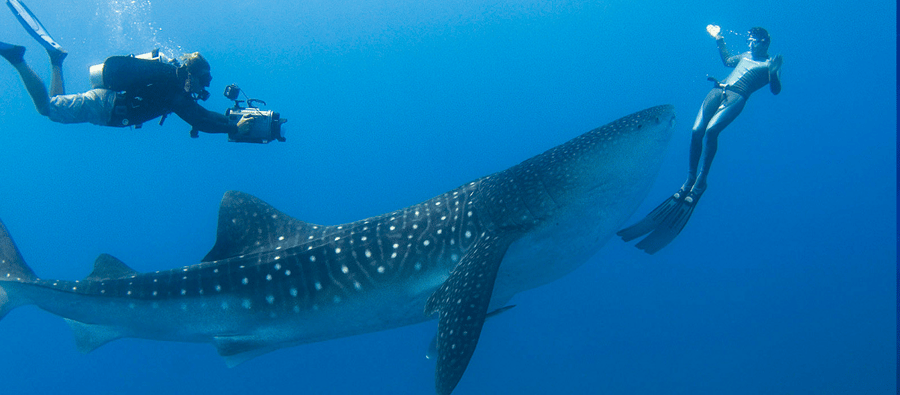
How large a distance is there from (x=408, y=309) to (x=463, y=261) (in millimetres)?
1051

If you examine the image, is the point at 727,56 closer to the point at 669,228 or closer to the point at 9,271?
the point at 669,228

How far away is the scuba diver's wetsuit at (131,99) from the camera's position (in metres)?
4.58

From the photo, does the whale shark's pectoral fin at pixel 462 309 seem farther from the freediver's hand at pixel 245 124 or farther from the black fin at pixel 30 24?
the black fin at pixel 30 24

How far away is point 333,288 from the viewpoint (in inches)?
170

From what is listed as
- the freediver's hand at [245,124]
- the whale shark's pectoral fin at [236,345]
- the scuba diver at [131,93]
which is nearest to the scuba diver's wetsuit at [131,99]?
the scuba diver at [131,93]

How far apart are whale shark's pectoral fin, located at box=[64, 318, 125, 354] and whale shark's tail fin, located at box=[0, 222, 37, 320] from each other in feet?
2.36

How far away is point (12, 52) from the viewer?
15.3ft

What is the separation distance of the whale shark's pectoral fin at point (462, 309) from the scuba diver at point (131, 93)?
3.62 metres

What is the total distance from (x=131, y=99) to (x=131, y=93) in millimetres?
73

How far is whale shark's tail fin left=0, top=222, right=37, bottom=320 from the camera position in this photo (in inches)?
189

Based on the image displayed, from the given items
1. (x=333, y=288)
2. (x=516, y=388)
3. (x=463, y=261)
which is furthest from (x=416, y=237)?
(x=516, y=388)

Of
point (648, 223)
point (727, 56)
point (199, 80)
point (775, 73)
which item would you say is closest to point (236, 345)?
point (199, 80)

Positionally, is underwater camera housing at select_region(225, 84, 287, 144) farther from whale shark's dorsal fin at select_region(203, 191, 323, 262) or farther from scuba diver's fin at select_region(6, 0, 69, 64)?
scuba diver's fin at select_region(6, 0, 69, 64)

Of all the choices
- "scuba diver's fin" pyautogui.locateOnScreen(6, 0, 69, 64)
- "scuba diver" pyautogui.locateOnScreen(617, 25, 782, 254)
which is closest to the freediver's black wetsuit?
"scuba diver" pyautogui.locateOnScreen(617, 25, 782, 254)
